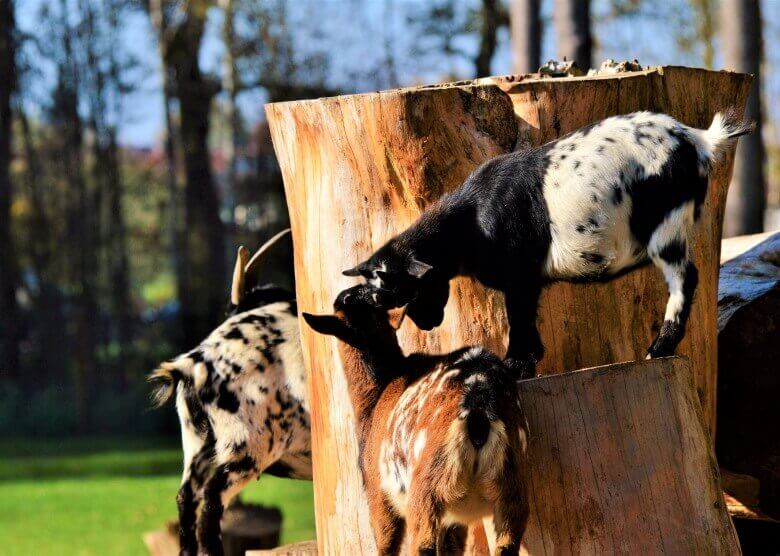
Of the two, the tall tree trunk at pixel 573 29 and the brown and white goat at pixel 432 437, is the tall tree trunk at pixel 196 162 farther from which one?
the brown and white goat at pixel 432 437

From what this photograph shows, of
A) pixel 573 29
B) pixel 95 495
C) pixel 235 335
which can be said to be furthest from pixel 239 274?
pixel 95 495

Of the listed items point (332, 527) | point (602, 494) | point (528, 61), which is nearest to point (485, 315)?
point (602, 494)

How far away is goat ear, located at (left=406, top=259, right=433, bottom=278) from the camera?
3.24 metres

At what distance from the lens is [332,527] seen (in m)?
3.91

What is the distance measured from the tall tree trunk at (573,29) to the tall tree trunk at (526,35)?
2.64ft

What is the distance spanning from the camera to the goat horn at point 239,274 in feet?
16.3

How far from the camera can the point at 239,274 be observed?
16.5ft

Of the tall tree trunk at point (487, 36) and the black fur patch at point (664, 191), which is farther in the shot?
the tall tree trunk at point (487, 36)

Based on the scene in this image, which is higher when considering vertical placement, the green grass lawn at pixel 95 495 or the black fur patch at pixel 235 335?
the black fur patch at pixel 235 335

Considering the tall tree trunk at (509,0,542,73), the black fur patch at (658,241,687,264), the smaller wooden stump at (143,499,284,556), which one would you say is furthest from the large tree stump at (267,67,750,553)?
the tall tree trunk at (509,0,542,73)

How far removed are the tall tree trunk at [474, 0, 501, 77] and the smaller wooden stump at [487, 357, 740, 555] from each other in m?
8.38

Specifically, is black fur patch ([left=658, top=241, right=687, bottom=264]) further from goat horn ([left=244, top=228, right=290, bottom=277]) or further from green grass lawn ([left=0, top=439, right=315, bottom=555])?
green grass lawn ([left=0, top=439, right=315, bottom=555])

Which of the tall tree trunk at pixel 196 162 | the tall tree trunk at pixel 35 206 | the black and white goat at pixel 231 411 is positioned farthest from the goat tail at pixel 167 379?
the tall tree trunk at pixel 35 206

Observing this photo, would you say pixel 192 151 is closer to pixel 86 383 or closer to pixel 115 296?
pixel 115 296
